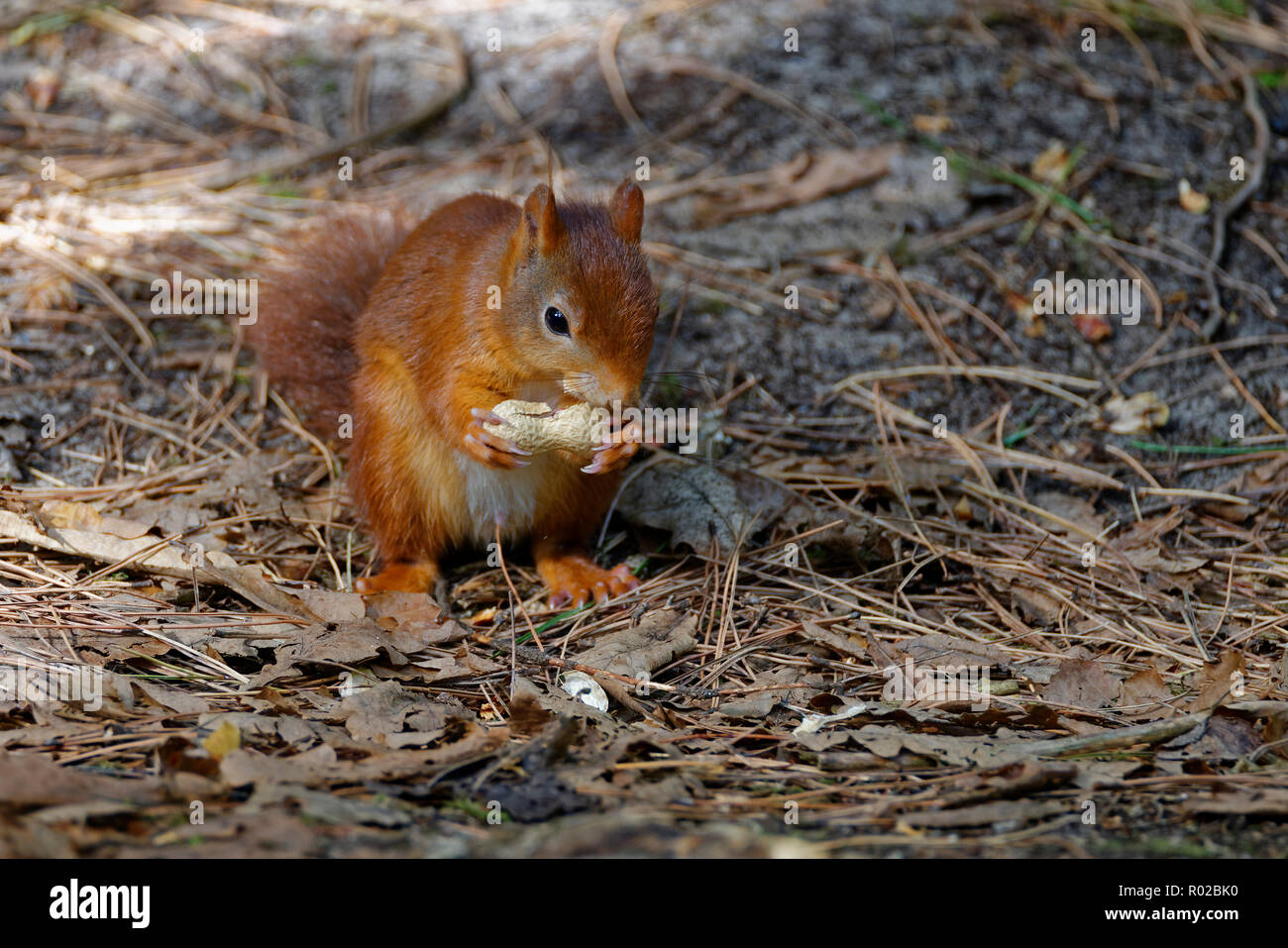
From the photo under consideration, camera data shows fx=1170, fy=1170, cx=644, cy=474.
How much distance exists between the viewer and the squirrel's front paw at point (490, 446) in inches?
104

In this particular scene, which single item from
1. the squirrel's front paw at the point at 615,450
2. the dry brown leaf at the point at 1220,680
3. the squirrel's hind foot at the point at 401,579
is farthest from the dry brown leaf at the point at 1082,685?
the squirrel's hind foot at the point at 401,579

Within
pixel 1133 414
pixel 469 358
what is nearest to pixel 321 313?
pixel 469 358

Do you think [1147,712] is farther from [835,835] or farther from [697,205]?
[697,205]

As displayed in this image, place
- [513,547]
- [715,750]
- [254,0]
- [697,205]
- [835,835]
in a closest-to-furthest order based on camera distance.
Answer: [835,835], [715,750], [513,547], [697,205], [254,0]

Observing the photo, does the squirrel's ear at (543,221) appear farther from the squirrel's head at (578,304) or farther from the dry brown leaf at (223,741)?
the dry brown leaf at (223,741)

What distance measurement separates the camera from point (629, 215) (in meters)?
2.66

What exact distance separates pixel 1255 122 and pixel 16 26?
15.3 ft

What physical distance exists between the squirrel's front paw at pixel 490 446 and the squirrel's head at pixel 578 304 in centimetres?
15

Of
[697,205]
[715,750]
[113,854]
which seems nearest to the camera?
[113,854]

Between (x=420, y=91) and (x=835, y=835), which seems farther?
(x=420, y=91)

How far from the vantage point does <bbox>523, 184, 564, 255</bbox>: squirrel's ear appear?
2.49 meters

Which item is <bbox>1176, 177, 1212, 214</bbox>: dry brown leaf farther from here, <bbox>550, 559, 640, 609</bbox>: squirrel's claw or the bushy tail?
the bushy tail

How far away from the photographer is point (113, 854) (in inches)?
62.1

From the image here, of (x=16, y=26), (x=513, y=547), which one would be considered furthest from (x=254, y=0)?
(x=513, y=547)
